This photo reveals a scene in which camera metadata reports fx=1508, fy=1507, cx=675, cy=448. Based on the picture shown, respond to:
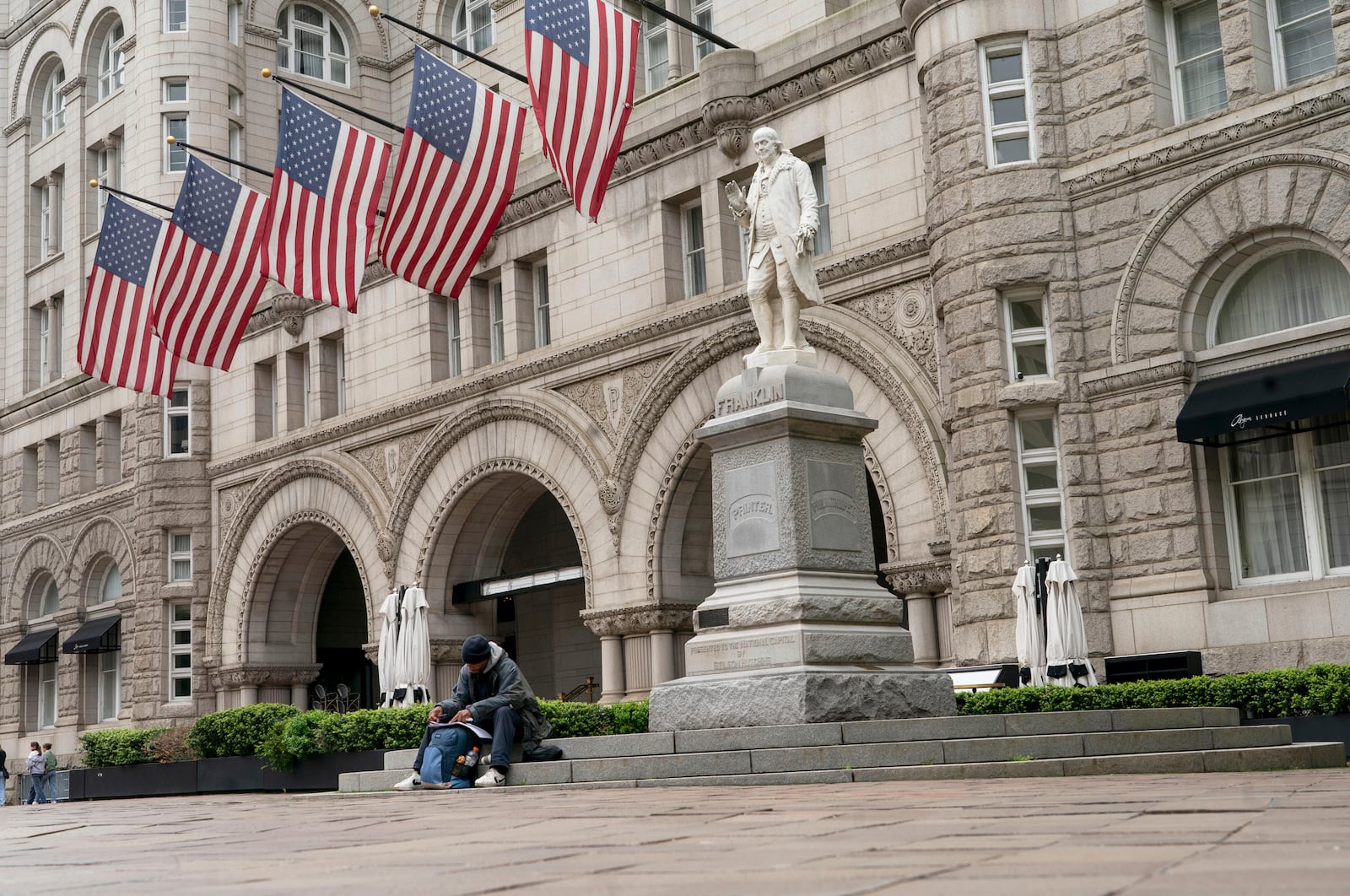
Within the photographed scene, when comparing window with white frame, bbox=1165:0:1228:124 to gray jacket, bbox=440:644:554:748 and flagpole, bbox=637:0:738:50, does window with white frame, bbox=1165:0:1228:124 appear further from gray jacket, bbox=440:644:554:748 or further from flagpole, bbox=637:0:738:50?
gray jacket, bbox=440:644:554:748

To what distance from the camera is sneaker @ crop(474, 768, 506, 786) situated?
12.4 m

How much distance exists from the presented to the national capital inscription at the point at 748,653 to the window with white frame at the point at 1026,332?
23.5ft

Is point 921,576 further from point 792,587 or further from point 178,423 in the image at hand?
point 178,423

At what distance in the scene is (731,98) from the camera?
76.9 feet

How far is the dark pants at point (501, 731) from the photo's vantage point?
12.5 m

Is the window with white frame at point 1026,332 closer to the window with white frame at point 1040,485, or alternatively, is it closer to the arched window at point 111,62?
the window with white frame at point 1040,485

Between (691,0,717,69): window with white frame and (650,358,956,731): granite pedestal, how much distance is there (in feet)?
42.9

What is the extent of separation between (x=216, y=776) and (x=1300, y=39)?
19755 mm

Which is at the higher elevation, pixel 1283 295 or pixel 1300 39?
pixel 1300 39

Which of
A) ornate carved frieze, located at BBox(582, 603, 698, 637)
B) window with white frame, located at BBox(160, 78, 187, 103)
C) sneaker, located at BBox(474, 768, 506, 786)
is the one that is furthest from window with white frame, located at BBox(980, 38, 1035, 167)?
window with white frame, located at BBox(160, 78, 187, 103)

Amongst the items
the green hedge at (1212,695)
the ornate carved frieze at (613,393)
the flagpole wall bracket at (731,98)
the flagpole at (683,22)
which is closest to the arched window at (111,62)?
the ornate carved frieze at (613,393)

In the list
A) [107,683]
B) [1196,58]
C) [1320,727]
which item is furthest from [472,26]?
[1320,727]

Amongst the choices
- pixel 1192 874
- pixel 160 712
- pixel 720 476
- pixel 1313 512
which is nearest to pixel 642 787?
pixel 720 476

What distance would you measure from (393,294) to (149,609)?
1005 cm
